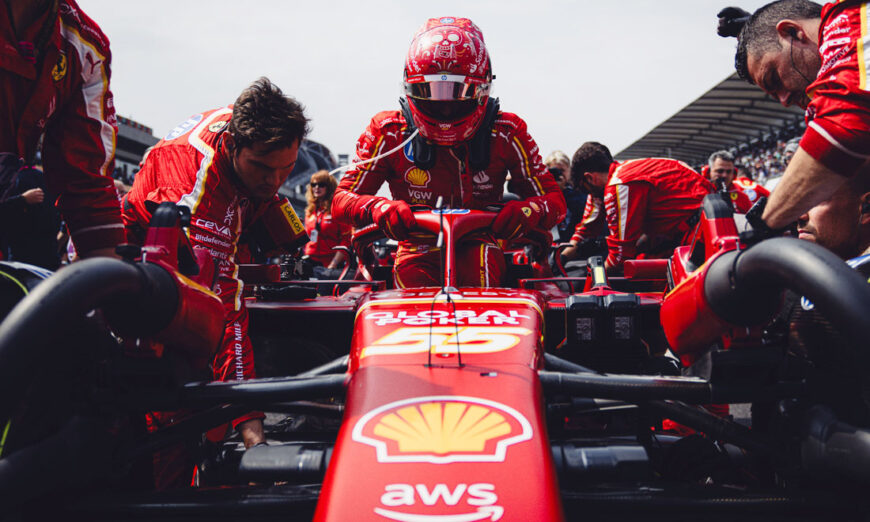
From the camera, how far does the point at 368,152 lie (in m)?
3.63

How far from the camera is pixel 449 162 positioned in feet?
11.7

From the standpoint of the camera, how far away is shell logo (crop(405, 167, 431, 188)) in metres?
3.59

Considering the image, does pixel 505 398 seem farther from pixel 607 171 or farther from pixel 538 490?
pixel 607 171

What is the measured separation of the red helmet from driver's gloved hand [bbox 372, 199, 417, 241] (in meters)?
0.58

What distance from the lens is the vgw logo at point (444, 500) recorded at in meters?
1.23

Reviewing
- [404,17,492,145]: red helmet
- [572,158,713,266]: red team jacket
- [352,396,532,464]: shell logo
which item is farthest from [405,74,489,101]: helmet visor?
[572,158,713,266]: red team jacket

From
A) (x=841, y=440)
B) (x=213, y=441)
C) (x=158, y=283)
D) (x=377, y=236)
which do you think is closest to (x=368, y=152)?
(x=377, y=236)

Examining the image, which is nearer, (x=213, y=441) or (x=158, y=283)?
(x=158, y=283)

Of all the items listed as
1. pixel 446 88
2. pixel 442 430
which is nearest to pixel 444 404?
pixel 442 430

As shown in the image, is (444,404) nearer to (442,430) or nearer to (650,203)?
(442,430)

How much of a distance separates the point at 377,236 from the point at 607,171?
136 inches

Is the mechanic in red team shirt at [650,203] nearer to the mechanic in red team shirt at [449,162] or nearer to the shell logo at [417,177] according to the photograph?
the mechanic in red team shirt at [449,162]

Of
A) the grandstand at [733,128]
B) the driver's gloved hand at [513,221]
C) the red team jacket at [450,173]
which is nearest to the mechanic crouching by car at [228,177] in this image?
the red team jacket at [450,173]

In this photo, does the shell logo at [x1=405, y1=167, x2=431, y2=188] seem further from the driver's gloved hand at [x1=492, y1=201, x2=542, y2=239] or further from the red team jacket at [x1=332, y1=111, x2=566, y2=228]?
the driver's gloved hand at [x1=492, y1=201, x2=542, y2=239]
